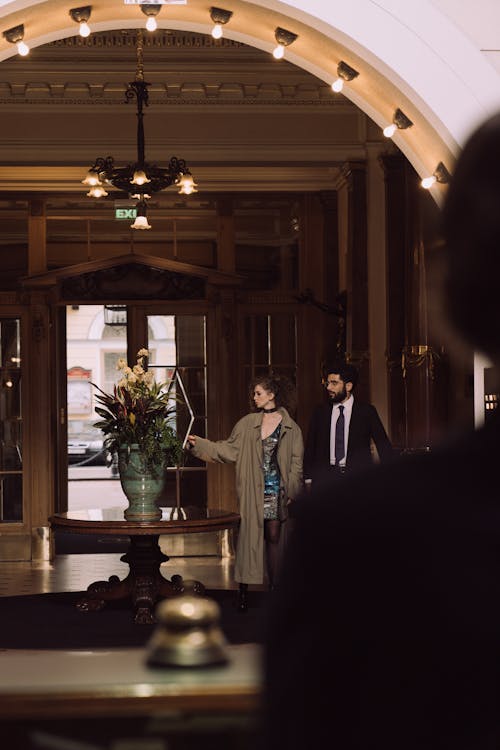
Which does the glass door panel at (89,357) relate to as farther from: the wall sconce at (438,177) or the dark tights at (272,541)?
the wall sconce at (438,177)

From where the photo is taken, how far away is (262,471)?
7.68m

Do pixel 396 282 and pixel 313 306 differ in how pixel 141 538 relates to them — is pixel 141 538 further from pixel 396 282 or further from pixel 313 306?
pixel 313 306

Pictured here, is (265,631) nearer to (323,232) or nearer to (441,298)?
(441,298)

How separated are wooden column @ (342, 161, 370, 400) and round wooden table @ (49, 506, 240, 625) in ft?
8.20

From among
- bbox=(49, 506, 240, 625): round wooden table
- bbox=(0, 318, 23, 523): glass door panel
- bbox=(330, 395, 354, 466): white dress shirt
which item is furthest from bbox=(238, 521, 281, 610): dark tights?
bbox=(0, 318, 23, 523): glass door panel

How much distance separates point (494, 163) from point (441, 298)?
122 mm

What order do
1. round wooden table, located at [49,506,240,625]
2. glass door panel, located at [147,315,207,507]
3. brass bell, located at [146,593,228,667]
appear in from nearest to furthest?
1. brass bell, located at [146,593,228,667]
2. round wooden table, located at [49,506,240,625]
3. glass door panel, located at [147,315,207,507]

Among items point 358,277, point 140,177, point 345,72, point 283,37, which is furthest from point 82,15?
point 358,277

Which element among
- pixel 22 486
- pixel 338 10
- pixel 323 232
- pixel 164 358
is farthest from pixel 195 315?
pixel 338 10

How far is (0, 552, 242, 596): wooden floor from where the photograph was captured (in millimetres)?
9406

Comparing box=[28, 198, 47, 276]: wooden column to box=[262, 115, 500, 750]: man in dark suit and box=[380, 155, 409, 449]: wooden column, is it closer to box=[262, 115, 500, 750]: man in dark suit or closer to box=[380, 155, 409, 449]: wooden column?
box=[380, 155, 409, 449]: wooden column

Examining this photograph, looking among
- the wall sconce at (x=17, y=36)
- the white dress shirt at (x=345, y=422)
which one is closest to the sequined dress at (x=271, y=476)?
the white dress shirt at (x=345, y=422)

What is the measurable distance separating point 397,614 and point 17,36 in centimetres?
428

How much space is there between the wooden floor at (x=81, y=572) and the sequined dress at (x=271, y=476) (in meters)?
1.71
